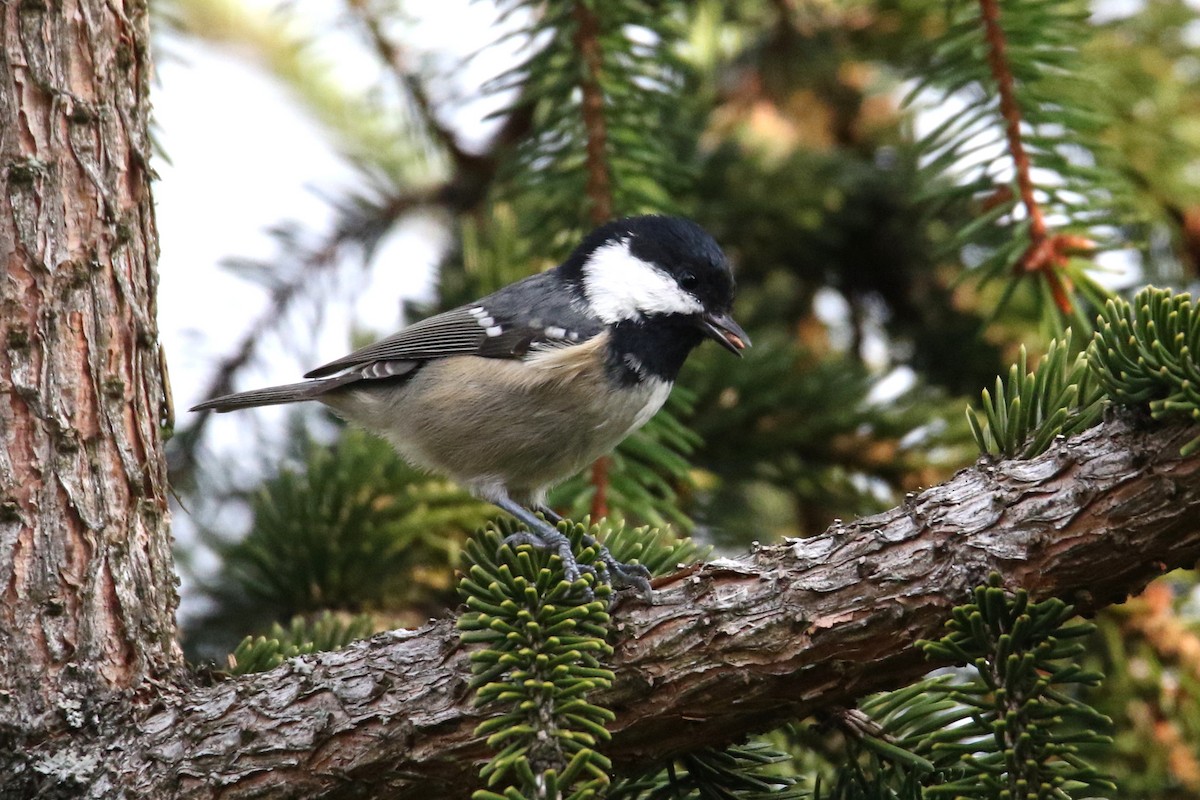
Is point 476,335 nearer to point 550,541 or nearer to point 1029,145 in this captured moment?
point 550,541

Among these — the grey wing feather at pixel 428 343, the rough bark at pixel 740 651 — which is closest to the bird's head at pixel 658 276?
the grey wing feather at pixel 428 343

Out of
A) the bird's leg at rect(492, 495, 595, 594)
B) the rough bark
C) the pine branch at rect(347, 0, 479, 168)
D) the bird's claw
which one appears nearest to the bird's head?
the bird's leg at rect(492, 495, 595, 594)

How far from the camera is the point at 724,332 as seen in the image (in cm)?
255

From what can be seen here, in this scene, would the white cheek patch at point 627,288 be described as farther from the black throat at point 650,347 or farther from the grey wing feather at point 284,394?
the grey wing feather at point 284,394

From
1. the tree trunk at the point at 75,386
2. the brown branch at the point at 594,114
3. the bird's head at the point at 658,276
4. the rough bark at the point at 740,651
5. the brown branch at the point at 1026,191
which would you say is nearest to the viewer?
the rough bark at the point at 740,651

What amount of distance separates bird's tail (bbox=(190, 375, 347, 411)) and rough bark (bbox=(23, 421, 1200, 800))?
A: 42.4 inches

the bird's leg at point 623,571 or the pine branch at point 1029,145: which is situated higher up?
the pine branch at point 1029,145

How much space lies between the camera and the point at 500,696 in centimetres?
136

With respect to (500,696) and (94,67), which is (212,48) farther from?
(500,696)

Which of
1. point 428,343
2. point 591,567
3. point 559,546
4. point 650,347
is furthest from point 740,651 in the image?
point 428,343

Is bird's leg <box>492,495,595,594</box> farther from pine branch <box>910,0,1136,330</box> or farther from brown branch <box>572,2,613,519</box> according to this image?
pine branch <box>910,0,1136,330</box>

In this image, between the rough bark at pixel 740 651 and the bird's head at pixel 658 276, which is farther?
the bird's head at pixel 658 276

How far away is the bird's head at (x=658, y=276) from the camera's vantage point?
2.53m

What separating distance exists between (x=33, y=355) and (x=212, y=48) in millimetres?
2462
